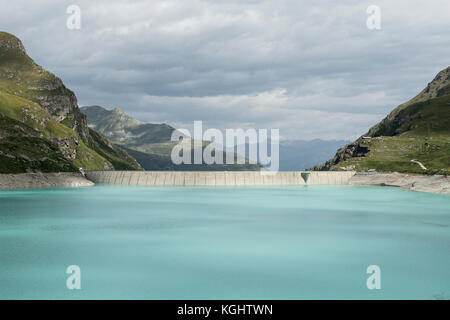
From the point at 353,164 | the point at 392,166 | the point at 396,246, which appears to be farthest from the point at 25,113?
the point at 396,246

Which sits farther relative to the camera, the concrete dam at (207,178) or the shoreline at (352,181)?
the concrete dam at (207,178)

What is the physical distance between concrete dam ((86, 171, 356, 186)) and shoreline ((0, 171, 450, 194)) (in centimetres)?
62

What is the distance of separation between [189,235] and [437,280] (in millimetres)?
19626

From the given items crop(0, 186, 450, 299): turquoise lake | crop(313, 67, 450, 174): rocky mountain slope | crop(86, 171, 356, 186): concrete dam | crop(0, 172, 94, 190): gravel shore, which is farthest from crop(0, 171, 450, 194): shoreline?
crop(0, 186, 450, 299): turquoise lake

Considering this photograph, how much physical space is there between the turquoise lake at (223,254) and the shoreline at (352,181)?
142ft

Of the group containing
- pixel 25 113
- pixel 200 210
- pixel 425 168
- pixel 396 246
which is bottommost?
pixel 396 246

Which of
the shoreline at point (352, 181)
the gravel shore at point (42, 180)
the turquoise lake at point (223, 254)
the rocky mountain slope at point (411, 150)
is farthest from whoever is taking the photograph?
the rocky mountain slope at point (411, 150)

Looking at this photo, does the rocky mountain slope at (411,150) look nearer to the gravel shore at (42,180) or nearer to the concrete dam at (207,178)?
the concrete dam at (207,178)

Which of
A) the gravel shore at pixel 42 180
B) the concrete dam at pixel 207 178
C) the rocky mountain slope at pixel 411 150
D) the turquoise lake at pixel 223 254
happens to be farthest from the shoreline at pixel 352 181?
the turquoise lake at pixel 223 254

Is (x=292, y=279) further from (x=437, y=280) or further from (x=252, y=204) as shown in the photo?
(x=252, y=204)

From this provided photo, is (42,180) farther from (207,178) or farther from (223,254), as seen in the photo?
(223,254)

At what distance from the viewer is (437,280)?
71.2ft

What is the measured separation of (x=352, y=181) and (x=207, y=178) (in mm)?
37774

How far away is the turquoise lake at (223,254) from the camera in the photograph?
66.0 feet
